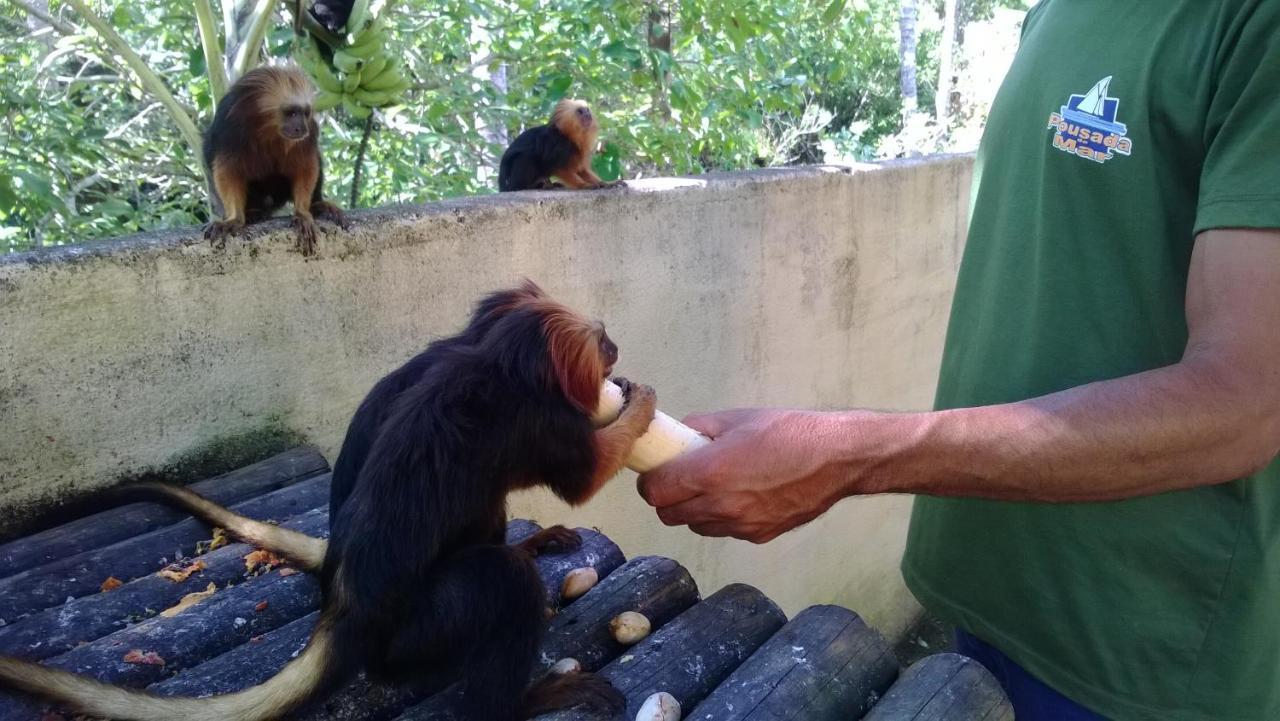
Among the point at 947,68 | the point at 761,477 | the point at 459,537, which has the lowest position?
the point at 459,537

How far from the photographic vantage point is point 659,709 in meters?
1.64

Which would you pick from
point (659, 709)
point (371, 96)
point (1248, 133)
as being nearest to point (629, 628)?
point (659, 709)

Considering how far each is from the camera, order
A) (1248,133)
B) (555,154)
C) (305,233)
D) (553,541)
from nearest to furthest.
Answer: (1248,133) < (553,541) < (305,233) < (555,154)

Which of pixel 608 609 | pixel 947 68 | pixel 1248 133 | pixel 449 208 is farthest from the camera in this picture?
pixel 947 68

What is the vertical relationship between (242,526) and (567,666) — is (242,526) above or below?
above

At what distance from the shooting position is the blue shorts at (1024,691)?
5.35ft

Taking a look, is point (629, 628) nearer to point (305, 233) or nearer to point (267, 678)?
point (267, 678)

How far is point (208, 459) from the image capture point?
2480 millimetres

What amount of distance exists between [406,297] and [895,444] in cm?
182

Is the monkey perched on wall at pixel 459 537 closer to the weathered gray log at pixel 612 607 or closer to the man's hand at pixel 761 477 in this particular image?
the weathered gray log at pixel 612 607

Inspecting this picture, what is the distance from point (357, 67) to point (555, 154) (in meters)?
1.98

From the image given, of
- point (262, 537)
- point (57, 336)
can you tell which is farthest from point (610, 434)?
point (57, 336)

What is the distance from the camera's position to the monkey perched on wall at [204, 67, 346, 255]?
288 cm

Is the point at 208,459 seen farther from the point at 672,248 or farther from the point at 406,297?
the point at 672,248
